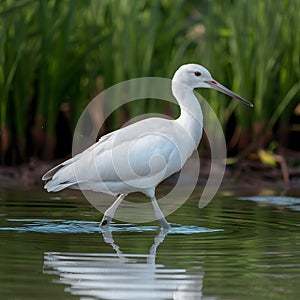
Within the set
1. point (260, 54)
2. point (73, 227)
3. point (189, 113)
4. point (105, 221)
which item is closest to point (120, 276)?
point (73, 227)

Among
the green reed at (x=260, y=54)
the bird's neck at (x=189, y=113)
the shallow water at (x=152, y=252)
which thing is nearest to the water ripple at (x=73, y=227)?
the shallow water at (x=152, y=252)

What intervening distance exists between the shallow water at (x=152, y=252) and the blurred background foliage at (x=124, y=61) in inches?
64.8

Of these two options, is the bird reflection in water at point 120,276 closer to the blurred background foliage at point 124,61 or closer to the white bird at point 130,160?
the white bird at point 130,160

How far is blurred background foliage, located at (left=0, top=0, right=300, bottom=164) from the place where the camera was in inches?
435

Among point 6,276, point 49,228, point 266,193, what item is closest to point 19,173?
point 266,193

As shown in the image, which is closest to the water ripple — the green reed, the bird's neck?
the bird's neck

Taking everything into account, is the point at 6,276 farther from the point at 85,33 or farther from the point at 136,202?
the point at 85,33

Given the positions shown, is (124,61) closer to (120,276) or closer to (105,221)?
(105,221)

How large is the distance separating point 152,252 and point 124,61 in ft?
15.5

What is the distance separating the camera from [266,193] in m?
10.6

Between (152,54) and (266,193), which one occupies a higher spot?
(152,54)

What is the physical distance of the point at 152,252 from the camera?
6.90 meters

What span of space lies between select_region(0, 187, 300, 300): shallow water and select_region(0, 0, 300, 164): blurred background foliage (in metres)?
1.65

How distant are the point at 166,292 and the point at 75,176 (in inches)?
117
